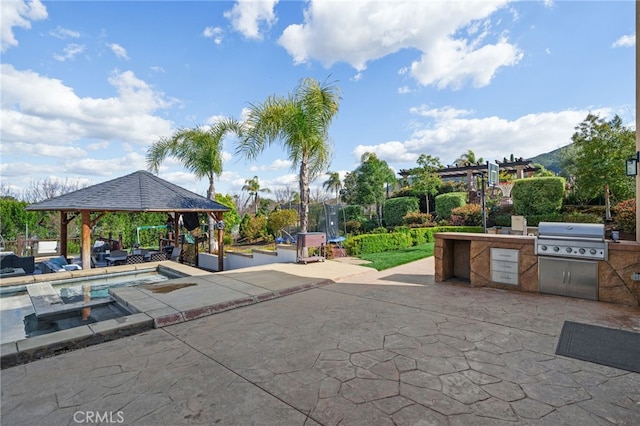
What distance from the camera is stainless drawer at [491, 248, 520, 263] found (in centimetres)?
540

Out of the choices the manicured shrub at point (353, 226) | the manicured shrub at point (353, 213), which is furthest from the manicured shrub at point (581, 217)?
the manicured shrub at point (353, 213)

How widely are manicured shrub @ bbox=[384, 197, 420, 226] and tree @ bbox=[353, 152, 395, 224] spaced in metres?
0.60

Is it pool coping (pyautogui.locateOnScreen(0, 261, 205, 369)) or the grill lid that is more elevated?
the grill lid

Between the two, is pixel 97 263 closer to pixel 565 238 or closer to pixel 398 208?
pixel 565 238

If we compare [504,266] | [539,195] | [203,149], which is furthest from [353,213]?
[504,266]

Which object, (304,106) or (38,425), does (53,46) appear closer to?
(304,106)

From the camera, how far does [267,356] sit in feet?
9.78

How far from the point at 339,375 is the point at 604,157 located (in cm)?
1832

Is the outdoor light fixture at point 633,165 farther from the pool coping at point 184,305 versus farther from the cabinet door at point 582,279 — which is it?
the pool coping at point 184,305

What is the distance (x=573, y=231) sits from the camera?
4852mm

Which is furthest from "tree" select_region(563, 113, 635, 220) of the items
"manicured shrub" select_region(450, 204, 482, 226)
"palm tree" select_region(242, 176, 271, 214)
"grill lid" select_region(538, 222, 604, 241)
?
"palm tree" select_region(242, 176, 271, 214)

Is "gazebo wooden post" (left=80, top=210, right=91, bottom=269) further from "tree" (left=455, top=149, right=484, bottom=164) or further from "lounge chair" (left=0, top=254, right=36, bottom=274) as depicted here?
"tree" (left=455, top=149, right=484, bottom=164)

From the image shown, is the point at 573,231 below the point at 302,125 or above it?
below

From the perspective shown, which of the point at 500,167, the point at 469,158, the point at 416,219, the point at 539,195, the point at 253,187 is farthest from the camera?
the point at 469,158
